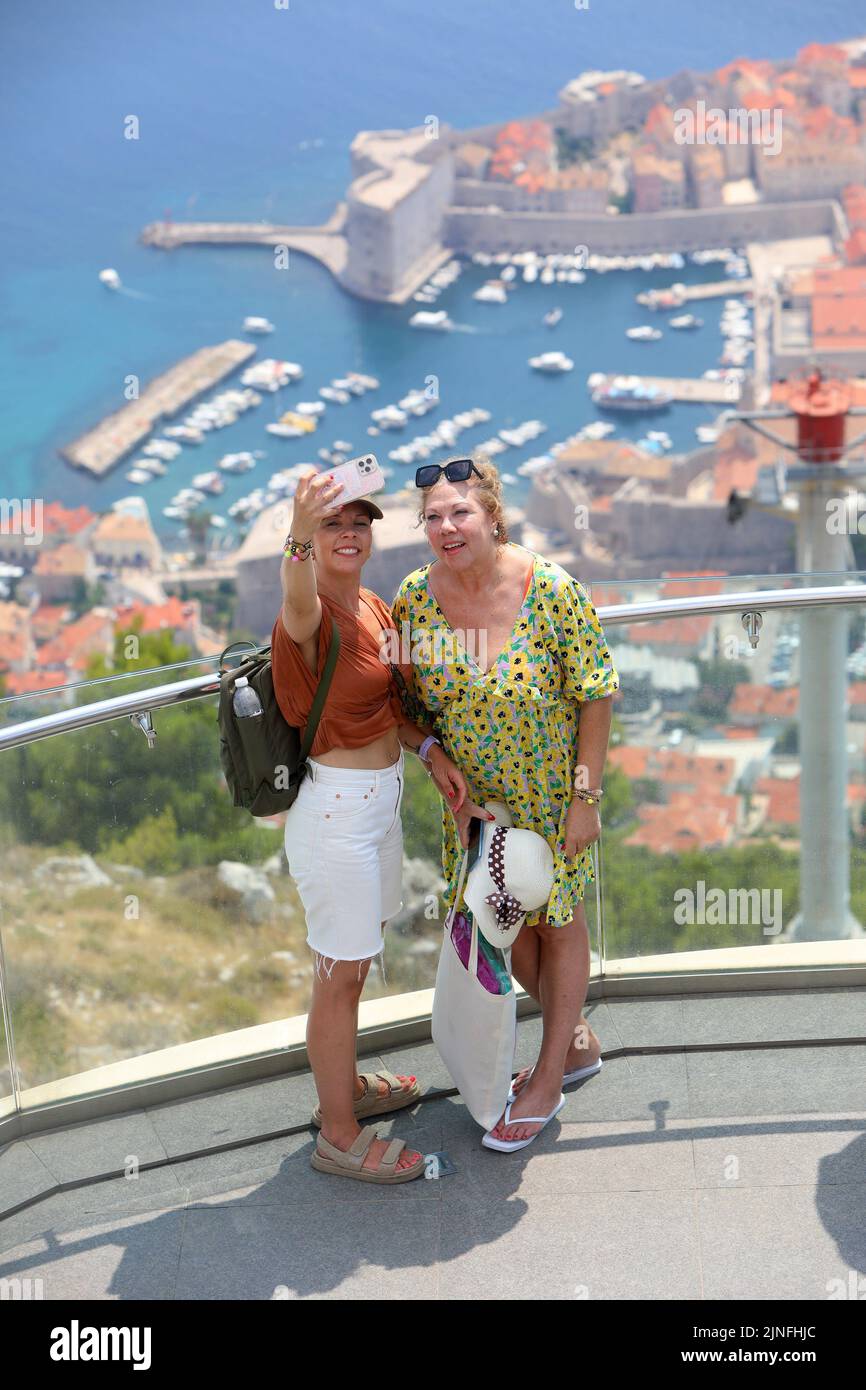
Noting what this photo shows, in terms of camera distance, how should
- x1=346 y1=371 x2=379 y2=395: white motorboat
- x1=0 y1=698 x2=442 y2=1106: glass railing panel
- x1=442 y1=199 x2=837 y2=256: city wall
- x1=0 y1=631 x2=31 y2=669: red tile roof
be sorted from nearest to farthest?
1. x1=0 y1=698 x2=442 y2=1106: glass railing panel
2. x1=0 y1=631 x2=31 y2=669: red tile roof
3. x1=346 y1=371 x2=379 y2=395: white motorboat
4. x1=442 y1=199 x2=837 y2=256: city wall

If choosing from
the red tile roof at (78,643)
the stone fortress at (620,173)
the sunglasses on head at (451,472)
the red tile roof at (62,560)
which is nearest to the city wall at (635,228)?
the stone fortress at (620,173)

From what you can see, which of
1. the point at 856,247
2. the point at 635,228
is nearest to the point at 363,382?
the point at 635,228

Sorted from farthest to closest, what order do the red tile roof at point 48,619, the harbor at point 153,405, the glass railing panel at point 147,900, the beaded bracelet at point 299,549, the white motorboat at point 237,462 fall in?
the white motorboat at point 237,462
the harbor at point 153,405
the red tile roof at point 48,619
the glass railing panel at point 147,900
the beaded bracelet at point 299,549

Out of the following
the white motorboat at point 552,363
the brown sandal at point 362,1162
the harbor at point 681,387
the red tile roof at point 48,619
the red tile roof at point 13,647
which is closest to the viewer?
the brown sandal at point 362,1162

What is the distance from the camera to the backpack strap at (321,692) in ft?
7.69

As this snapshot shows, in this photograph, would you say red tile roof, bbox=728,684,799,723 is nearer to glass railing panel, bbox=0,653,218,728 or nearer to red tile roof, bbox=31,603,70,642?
glass railing panel, bbox=0,653,218,728

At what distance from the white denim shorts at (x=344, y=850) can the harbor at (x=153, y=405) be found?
6807 cm

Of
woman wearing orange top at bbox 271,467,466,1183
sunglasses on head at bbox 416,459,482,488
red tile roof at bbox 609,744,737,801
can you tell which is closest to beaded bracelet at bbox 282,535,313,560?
woman wearing orange top at bbox 271,467,466,1183

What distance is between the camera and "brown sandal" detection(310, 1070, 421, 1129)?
8.80 ft

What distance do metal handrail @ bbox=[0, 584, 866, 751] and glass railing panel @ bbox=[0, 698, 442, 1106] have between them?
7 centimetres

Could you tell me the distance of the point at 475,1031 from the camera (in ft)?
8.51

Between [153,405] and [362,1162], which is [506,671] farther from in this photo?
[153,405]

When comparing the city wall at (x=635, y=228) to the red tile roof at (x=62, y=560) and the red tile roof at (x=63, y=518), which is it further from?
the red tile roof at (x=62, y=560)

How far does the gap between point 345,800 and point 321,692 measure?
0.60 ft
